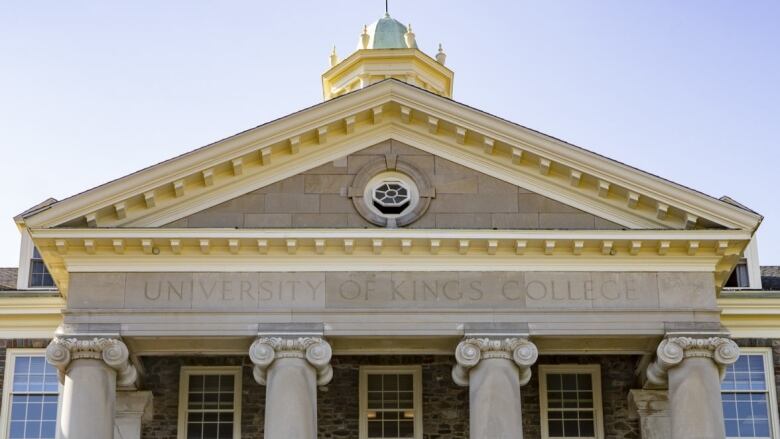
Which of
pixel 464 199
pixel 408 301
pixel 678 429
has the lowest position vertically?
pixel 678 429

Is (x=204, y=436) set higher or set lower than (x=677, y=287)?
lower

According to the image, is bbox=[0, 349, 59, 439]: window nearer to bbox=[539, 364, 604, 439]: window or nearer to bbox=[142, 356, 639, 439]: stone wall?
bbox=[142, 356, 639, 439]: stone wall

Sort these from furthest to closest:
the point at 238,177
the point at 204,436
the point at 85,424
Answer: the point at 204,436 < the point at 238,177 < the point at 85,424

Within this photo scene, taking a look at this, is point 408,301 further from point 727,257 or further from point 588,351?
point 727,257

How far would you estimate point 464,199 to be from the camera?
3008 cm

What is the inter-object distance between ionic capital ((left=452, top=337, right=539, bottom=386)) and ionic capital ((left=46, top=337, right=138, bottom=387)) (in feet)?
20.3

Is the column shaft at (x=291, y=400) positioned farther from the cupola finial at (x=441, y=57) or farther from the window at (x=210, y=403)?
the cupola finial at (x=441, y=57)

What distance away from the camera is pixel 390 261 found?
2961 centimetres

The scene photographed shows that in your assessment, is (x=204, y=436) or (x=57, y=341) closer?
(x=57, y=341)

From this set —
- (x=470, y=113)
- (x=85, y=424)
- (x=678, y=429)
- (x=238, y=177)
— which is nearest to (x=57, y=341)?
(x=85, y=424)

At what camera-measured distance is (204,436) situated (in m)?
32.4

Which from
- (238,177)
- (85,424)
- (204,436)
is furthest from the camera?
(204,436)

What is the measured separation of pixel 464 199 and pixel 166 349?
A: 6289mm

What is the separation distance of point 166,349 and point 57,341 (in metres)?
2.11
